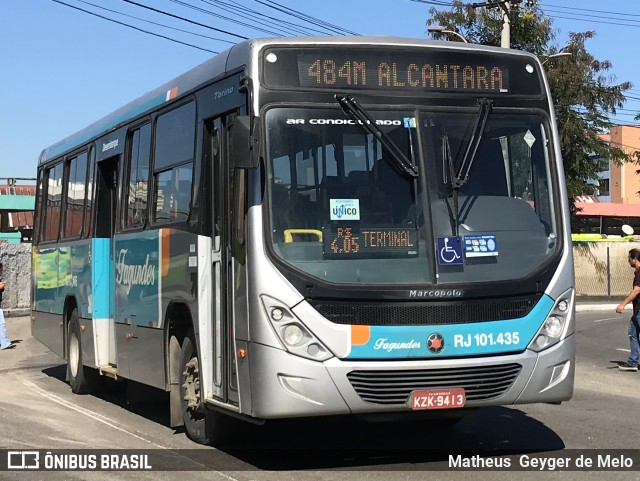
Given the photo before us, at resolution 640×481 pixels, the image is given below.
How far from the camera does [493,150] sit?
8.29 m

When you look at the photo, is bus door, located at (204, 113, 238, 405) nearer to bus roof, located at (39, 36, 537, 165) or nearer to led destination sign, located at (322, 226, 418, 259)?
bus roof, located at (39, 36, 537, 165)

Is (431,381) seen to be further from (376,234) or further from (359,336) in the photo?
(376,234)

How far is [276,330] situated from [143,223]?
3.79m

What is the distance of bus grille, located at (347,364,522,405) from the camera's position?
7.59 m

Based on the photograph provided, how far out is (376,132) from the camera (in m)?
8.00

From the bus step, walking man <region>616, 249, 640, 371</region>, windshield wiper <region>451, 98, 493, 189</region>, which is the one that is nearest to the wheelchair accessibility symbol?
windshield wiper <region>451, 98, 493, 189</region>

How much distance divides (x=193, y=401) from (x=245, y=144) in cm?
279

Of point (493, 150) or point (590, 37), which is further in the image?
point (590, 37)

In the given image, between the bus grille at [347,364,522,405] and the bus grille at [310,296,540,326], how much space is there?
366 millimetres

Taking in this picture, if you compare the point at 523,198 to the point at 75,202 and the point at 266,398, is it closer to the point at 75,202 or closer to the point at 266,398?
the point at 266,398

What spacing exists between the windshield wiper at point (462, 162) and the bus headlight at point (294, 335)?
139cm

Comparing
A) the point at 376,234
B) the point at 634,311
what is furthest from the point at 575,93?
the point at 376,234

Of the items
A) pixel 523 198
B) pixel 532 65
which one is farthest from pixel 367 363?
pixel 532 65

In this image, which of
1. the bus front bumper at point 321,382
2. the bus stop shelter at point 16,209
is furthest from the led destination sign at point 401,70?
the bus stop shelter at point 16,209
